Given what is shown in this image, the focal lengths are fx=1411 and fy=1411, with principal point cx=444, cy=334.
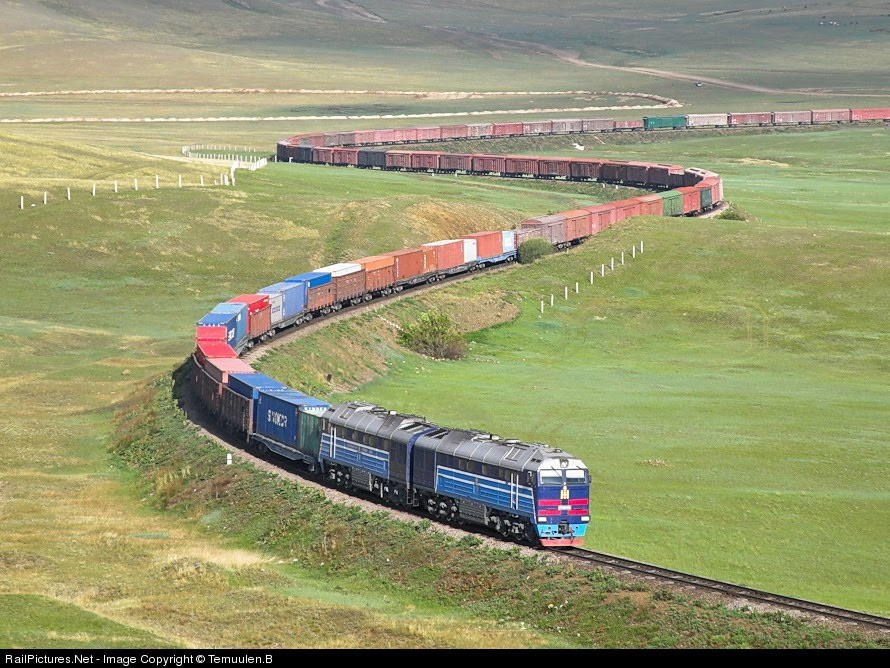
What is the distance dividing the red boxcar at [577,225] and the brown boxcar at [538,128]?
90375 millimetres

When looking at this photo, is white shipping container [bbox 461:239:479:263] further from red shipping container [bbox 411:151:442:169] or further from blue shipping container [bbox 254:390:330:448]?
red shipping container [bbox 411:151:442:169]

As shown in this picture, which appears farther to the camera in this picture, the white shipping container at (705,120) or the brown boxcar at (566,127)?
the white shipping container at (705,120)

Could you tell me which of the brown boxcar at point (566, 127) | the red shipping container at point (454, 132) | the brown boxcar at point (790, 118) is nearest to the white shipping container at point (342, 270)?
the red shipping container at point (454, 132)

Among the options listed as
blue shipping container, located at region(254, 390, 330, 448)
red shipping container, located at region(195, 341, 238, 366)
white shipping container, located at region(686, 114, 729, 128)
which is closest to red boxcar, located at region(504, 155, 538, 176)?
white shipping container, located at region(686, 114, 729, 128)

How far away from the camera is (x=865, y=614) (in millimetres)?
30500

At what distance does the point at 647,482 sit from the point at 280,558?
12.9 m

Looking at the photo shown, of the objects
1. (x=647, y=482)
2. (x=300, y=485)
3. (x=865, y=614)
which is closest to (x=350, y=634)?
(x=865, y=614)

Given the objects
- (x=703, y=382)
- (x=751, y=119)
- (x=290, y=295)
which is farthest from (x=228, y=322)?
(x=751, y=119)

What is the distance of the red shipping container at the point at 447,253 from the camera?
271 feet

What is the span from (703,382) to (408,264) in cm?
2227

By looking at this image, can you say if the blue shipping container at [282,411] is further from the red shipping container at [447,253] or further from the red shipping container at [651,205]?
the red shipping container at [651,205]

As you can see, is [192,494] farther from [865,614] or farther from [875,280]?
[875,280]

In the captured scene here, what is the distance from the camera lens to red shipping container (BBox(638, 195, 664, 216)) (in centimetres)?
10538

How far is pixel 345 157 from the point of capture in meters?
151
